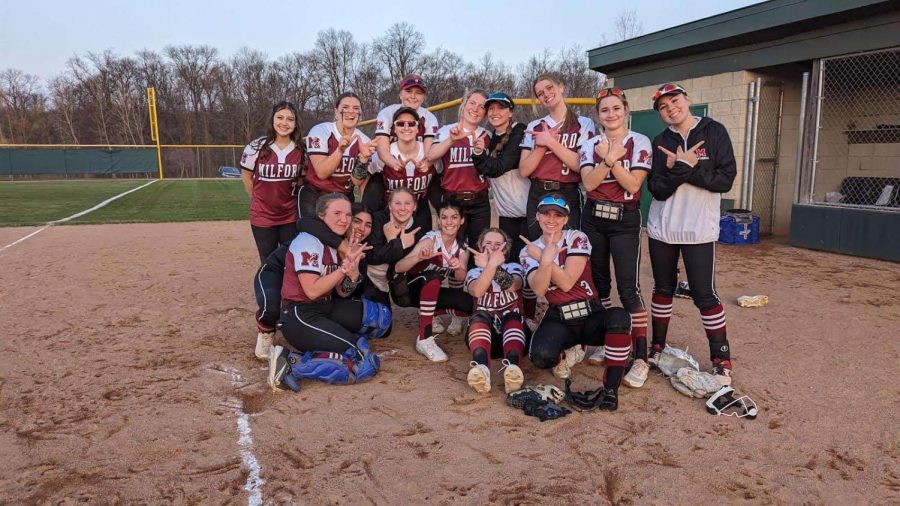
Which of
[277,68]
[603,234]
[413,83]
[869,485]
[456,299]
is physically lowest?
[869,485]

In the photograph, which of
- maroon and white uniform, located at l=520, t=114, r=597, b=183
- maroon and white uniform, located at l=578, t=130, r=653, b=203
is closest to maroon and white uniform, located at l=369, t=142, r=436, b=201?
maroon and white uniform, located at l=520, t=114, r=597, b=183

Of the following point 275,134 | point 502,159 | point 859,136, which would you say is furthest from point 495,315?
point 859,136

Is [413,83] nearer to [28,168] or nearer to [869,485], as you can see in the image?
[869,485]

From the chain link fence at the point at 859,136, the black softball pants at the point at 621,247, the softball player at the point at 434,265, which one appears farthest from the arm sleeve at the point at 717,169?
the chain link fence at the point at 859,136

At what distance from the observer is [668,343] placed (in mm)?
4398

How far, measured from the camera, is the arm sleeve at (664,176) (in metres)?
3.49

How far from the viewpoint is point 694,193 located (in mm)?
3605

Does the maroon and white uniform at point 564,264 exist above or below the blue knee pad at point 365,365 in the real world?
above

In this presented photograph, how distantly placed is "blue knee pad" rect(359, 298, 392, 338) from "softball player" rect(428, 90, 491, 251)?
34.0 inches

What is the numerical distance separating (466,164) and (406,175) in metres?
0.46

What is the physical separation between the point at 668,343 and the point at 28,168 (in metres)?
35.4

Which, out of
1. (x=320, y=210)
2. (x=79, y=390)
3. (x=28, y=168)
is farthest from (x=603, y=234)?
(x=28, y=168)

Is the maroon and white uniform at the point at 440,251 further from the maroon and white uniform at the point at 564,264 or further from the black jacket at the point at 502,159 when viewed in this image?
the maroon and white uniform at the point at 564,264

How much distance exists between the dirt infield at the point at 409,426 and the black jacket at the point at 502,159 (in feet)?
4.43
